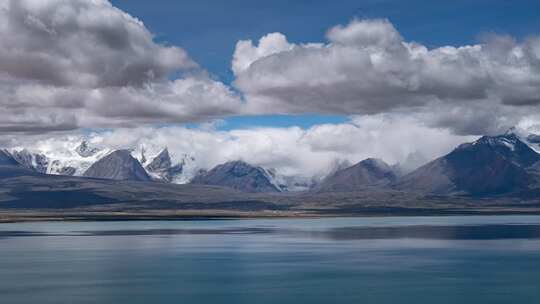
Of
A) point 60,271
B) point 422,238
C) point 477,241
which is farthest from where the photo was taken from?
point 422,238

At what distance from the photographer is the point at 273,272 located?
11100 cm

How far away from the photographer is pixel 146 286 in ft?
316

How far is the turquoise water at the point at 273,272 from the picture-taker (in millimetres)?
87688

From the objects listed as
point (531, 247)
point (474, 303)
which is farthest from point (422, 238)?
point (474, 303)

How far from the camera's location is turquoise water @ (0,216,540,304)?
87.7m

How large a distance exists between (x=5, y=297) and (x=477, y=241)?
117673 mm

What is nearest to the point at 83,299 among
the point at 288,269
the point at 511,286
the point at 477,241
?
the point at 288,269

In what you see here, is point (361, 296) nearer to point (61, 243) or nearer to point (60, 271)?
point (60, 271)

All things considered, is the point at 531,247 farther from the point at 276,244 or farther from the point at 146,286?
the point at 146,286

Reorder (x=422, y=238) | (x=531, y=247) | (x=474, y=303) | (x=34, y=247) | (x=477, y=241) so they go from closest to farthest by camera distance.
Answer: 1. (x=474, y=303)
2. (x=531, y=247)
3. (x=34, y=247)
4. (x=477, y=241)
5. (x=422, y=238)

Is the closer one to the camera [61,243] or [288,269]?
[288,269]

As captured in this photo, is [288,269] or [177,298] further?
[288,269]

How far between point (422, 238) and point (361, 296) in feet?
345

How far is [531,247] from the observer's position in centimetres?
15300
